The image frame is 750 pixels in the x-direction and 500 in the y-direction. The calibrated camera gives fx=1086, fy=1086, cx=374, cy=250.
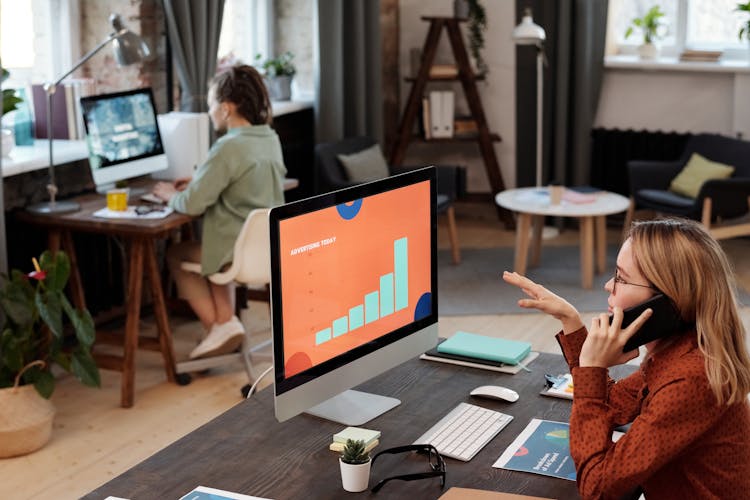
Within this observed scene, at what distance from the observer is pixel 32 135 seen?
4.76 m

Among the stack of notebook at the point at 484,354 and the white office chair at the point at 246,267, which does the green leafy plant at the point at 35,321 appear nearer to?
the white office chair at the point at 246,267

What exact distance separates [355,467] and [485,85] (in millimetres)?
5776

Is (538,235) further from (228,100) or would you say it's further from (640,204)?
(228,100)

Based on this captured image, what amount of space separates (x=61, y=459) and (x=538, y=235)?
130 inches

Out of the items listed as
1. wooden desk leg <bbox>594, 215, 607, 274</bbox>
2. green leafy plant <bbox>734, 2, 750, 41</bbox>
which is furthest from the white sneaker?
green leafy plant <bbox>734, 2, 750, 41</bbox>

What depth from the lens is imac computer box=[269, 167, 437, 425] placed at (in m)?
2.07

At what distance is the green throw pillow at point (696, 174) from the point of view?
6.20 metres

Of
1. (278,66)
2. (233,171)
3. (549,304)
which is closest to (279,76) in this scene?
(278,66)

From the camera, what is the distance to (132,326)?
427cm

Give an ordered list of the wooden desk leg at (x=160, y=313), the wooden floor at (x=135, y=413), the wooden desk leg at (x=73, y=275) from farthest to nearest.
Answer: the wooden desk leg at (x=73, y=275) < the wooden desk leg at (x=160, y=313) < the wooden floor at (x=135, y=413)

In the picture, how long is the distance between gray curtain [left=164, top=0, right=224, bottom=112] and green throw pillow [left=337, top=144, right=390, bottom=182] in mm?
1070

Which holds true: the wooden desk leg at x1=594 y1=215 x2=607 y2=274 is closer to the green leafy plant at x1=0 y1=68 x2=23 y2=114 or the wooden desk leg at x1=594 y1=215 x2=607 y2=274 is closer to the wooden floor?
the wooden floor

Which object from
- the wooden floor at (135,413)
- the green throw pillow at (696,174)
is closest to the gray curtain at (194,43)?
the wooden floor at (135,413)

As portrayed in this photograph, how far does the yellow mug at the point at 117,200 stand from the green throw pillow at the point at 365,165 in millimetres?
1940
